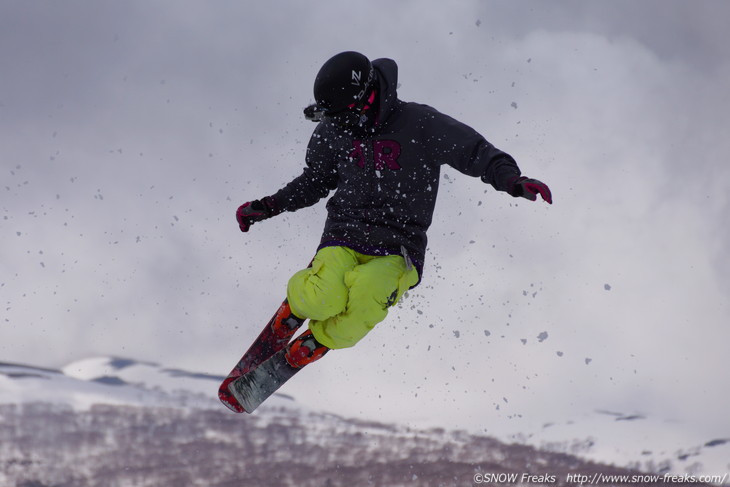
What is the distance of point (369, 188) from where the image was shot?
14.0ft

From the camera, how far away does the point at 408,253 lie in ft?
14.2

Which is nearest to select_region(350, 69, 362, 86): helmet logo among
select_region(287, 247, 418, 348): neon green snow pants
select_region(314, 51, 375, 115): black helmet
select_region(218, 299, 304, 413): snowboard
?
select_region(314, 51, 375, 115): black helmet

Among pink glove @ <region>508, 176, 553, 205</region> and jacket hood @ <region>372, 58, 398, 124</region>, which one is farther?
jacket hood @ <region>372, 58, 398, 124</region>

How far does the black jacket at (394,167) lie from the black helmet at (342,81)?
0.63 ft

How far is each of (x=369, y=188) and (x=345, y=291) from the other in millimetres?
719

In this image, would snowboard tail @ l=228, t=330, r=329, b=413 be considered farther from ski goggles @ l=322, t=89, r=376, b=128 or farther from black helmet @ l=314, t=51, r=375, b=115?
black helmet @ l=314, t=51, r=375, b=115

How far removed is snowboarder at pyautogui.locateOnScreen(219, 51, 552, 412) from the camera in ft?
13.1

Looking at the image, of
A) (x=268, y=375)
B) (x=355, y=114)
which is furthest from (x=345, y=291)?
(x=355, y=114)

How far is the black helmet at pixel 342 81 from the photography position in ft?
12.7

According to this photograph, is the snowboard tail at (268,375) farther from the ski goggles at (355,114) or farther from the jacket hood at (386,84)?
the jacket hood at (386,84)

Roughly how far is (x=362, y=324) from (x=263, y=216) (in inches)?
46.4

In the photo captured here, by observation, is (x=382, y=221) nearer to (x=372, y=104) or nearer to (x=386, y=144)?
(x=386, y=144)

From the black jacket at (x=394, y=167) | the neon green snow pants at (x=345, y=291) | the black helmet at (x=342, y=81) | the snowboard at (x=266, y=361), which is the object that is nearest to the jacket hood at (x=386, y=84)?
the black jacket at (x=394, y=167)

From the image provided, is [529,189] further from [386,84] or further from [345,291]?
[345,291]
